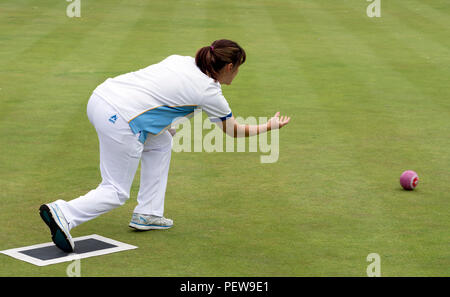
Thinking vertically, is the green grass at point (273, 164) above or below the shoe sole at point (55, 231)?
below

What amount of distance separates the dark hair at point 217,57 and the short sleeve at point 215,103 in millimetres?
162

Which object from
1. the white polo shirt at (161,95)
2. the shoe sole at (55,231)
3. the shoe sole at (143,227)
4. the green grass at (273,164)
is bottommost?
the green grass at (273,164)

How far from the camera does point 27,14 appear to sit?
25.4 meters

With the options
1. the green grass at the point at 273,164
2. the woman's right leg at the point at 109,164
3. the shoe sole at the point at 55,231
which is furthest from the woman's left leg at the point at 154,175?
the shoe sole at the point at 55,231

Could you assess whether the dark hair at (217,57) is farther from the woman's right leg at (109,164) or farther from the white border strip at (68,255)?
the white border strip at (68,255)

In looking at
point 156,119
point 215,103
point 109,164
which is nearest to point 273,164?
point 215,103

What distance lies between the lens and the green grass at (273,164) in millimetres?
6812

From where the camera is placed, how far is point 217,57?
678 cm

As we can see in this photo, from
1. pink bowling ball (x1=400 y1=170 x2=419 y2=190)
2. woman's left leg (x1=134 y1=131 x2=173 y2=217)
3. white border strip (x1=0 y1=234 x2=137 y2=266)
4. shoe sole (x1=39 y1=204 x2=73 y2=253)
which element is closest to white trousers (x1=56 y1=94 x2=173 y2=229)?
shoe sole (x1=39 y1=204 x2=73 y2=253)

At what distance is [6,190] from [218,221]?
2.63 metres

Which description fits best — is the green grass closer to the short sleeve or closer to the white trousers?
the white trousers

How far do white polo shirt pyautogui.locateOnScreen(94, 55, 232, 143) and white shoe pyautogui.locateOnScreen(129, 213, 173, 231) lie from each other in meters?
A: 0.90

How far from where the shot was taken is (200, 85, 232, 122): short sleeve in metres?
6.84
